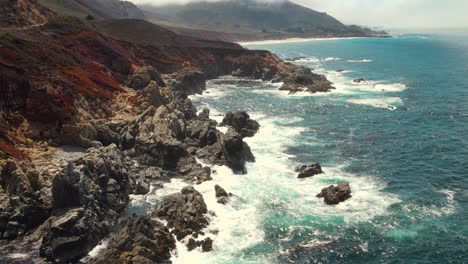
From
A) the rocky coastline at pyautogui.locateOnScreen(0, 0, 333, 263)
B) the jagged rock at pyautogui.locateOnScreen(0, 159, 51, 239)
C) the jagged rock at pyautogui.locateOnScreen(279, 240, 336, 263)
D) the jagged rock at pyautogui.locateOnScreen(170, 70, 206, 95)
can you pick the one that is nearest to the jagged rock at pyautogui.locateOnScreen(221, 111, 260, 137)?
the rocky coastline at pyautogui.locateOnScreen(0, 0, 333, 263)

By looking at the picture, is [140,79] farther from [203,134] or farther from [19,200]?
[19,200]

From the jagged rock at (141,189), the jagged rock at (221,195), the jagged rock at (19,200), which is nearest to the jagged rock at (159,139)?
the jagged rock at (141,189)

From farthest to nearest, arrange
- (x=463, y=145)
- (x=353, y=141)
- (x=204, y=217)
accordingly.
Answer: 1. (x=353, y=141)
2. (x=463, y=145)
3. (x=204, y=217)

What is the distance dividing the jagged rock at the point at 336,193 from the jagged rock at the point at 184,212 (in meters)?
14.5

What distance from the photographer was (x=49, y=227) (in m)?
34.2

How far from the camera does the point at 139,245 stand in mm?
32250

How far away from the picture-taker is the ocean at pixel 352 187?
113 feet

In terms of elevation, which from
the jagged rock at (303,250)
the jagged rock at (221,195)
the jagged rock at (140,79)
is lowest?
the jagged rock at (303,250)

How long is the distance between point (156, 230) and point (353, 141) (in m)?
41.8

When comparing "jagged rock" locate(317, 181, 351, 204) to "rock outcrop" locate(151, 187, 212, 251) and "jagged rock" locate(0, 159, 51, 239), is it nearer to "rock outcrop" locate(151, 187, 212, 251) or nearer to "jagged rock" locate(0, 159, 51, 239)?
"rock outcrop" locate(151, 187, 212, 251)

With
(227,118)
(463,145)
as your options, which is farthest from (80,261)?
(463,145)

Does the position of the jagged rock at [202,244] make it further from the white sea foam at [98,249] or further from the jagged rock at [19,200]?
the jagged rock at [19,200]

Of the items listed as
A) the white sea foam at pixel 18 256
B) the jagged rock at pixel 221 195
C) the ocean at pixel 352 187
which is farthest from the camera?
the jagged rock at pixel 221 195

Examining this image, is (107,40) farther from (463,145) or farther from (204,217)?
(463,145)
